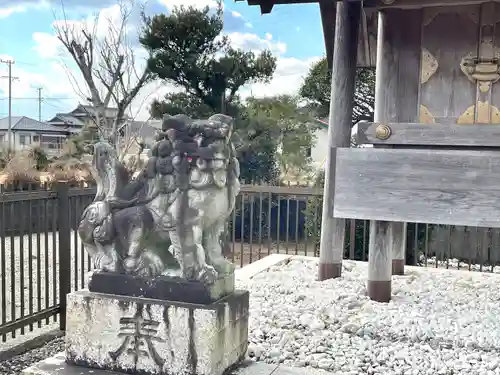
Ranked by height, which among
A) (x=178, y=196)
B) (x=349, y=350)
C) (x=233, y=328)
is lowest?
(x=349, y=350)

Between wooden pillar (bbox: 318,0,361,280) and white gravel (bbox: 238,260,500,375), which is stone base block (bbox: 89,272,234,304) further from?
wooden pillar (bbox: 318,0,361,280)

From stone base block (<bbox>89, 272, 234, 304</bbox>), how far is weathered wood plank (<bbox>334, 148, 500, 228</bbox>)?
1774 mm

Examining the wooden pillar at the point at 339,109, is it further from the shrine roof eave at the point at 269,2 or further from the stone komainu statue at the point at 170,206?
the stone komainu statue at the point at 170,206

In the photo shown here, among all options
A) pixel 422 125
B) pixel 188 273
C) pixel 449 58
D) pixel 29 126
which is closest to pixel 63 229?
pixel 188 273

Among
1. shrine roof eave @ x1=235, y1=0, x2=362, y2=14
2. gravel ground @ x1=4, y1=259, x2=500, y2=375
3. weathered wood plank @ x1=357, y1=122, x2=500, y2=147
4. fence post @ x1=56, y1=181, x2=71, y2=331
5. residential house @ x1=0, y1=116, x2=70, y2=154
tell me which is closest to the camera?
gravel ground @ x1=4, y1=259, x2=500, y2=375

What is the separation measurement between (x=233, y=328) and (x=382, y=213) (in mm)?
1953

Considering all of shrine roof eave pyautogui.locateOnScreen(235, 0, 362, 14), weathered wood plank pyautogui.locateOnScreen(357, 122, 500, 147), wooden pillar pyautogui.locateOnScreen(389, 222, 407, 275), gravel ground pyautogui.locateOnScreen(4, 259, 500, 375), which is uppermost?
shrine roof eave pyautogui.locateOnScreen(235, 0, 362, 14)

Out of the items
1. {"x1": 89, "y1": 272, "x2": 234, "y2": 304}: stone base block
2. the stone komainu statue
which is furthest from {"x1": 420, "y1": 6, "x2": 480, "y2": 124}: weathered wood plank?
{"x1": 89, "y1": 272, "x2": 234, "y2": 304}: stone base block

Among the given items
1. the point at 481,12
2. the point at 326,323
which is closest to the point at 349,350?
the point at 326,323

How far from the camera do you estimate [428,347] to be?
12.8ft

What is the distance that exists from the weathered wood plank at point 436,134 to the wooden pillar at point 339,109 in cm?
53

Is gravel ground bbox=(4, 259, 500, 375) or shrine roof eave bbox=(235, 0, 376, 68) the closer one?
gravel ground bbox=(4, 259, 500, 375)

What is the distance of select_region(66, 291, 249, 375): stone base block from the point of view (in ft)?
9.57

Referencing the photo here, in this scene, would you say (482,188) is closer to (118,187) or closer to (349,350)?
(349,350)
